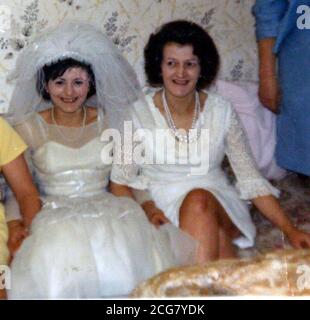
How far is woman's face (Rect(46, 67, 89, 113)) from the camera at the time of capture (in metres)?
1.13

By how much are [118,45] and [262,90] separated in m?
0.24

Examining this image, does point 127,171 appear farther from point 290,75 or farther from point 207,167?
point 290,75

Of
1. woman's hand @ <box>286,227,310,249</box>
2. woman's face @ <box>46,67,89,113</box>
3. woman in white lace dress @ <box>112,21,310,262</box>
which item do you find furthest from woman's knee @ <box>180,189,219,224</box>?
woman's face @ <box>46,67,89,113</box>

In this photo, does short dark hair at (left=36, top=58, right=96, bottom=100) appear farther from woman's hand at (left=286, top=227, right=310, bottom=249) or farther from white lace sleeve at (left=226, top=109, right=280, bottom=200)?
woman's hand at (left=286, top=227, right=310, bottom=249)

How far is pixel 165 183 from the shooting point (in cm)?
115

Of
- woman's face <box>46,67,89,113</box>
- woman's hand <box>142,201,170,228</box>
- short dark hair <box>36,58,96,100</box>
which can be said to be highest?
short dark hair <box>36,58,96,100</box>

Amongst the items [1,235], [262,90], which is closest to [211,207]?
[262,90]

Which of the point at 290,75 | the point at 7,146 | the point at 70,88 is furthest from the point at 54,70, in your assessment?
the point at 290,75

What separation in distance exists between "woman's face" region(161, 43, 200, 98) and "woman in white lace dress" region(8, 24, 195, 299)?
0.06 m

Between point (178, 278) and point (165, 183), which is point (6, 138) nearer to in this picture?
point (165, 183)

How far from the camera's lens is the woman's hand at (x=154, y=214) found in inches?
44.4

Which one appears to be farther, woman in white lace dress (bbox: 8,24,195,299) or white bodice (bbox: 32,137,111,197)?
white bodice (bbox: 32,137,111,197)

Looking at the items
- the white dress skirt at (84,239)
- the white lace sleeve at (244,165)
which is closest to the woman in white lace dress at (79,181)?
the white dress skirt at (84,239)

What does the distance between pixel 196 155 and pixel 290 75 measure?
198 millimetres
